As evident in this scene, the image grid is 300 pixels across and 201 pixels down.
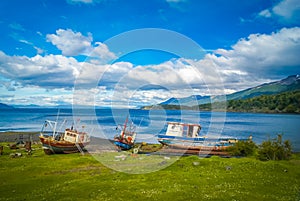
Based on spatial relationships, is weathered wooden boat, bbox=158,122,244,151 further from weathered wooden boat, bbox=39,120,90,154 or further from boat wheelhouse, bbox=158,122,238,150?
weathered wooden boat, bbox=39,120,90,154

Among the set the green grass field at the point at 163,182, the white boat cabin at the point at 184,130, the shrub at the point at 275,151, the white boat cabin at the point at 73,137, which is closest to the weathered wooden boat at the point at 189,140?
the white boat cabin at the point at 184,130

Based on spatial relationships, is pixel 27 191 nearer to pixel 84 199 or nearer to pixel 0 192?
pixel 0 192

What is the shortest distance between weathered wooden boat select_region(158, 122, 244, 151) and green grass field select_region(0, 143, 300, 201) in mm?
17779

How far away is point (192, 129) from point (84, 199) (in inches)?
1366

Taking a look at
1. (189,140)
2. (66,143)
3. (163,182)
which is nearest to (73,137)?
→ (66,143)

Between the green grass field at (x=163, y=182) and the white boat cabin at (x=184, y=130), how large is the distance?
814 inches

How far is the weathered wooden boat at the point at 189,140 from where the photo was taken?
44.9 m

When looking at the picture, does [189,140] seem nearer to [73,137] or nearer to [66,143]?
[73,137]

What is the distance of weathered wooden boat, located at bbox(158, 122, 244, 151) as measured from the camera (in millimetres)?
44938

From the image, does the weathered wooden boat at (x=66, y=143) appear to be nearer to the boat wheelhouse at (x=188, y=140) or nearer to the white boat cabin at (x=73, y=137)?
the white boat cabin at (x=73, y=137)

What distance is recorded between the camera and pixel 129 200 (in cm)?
1571

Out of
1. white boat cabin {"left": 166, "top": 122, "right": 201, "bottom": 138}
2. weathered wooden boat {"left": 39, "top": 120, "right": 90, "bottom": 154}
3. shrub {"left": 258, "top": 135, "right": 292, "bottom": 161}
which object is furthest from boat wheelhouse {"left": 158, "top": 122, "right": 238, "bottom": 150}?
weathered wooden boat {"left": 39, "top": 120, "right": 90, "bottom": 154}

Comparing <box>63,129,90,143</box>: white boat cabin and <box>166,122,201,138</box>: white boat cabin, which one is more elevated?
<box>166,122,201,138</box>: white boat cabin

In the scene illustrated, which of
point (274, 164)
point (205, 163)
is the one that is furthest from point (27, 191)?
point (274, 164)
